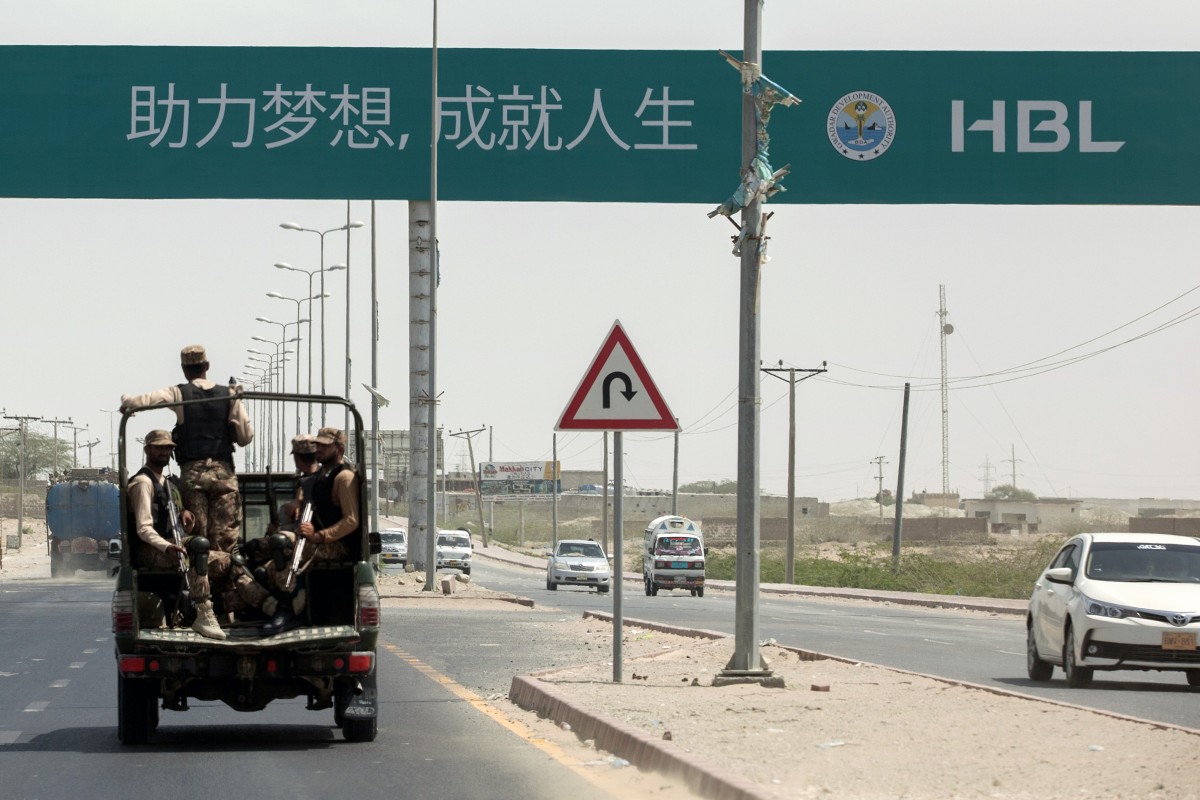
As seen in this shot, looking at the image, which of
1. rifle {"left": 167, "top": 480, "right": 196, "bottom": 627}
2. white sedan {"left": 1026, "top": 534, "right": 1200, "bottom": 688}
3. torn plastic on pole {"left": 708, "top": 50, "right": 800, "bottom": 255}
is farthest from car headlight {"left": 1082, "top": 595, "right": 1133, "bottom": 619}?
rifle {"left": 167, "top": 480, "right": 196, "bottom": 627}

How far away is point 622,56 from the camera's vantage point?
27.3 metres

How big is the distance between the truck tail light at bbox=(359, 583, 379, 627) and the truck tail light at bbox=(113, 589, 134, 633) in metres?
1.41

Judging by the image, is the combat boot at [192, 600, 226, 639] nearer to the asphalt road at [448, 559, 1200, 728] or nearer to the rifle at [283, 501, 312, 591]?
the rifle at [283, 501, 312, 591]

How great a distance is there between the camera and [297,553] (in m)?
11.6

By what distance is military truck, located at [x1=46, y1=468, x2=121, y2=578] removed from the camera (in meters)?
52.4

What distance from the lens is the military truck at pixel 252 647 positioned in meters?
11.3

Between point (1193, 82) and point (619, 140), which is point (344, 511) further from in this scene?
point (1193, 82)

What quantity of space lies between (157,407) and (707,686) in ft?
18.5

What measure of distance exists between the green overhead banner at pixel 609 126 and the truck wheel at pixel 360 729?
51.5 feet

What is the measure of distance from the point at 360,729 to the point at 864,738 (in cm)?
328

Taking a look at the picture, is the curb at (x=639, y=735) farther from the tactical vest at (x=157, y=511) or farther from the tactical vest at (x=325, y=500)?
the tactical vest at (x=157, y=511)

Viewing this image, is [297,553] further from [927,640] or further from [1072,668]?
[927,640]

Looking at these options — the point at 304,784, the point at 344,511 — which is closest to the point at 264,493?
the point at 344,511

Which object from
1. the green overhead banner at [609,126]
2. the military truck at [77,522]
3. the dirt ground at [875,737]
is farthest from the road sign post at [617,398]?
the military truck at [77,522]
